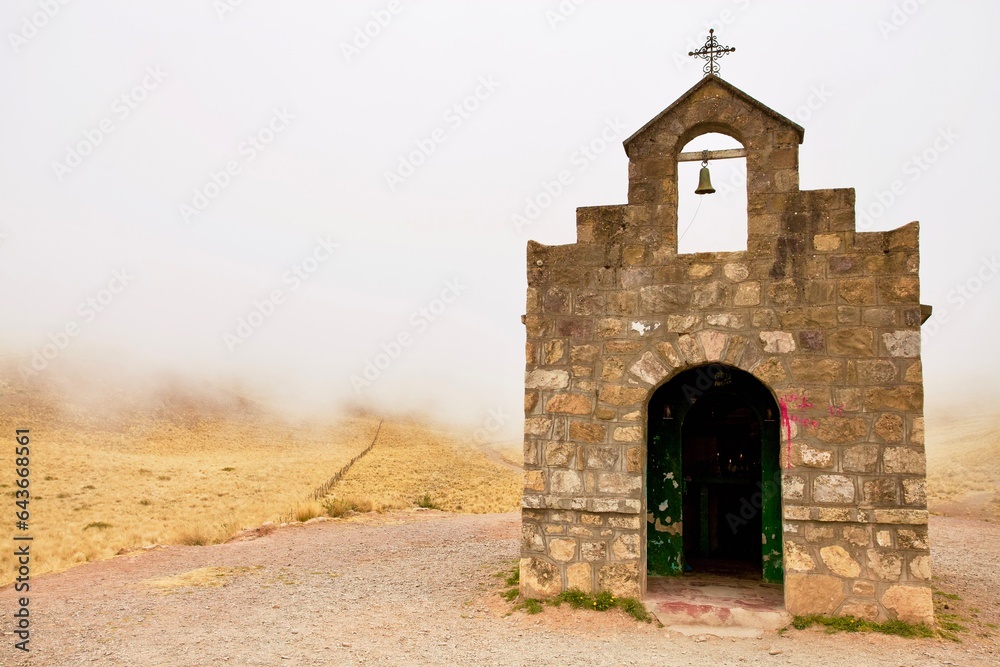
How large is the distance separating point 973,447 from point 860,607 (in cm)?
2948

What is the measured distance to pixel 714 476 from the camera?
9.53 meters

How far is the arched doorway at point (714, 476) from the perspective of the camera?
314 inches

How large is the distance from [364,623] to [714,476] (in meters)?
5.26

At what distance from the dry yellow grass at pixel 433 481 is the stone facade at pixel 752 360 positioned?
37.3 feet

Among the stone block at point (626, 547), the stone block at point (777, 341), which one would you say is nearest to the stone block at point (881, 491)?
the stone block at point (777, 341)

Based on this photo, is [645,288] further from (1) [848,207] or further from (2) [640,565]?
(2) [640,565]

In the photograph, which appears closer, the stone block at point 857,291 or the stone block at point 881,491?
the stone block at point 881,491

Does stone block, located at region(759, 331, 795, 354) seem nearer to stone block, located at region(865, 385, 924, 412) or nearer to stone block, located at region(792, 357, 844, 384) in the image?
stone block, located at region(792, 357, 844, 384)

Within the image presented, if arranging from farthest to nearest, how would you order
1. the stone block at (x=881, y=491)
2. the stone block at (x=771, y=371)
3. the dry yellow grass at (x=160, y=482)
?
the dry yellow grass at (x=160, y=482)
the stone block at (x=771, y=371)
the stone block at (x=881, y=491)

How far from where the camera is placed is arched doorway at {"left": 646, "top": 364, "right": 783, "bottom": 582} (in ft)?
26.2

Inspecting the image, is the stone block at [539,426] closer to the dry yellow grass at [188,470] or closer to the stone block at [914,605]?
the stone block at [914,605]

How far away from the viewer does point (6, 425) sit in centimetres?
4022

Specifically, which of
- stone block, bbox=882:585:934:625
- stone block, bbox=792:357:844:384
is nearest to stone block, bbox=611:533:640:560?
stone block, bbox=792:357:844:384

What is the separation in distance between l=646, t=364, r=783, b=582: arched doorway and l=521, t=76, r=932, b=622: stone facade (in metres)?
0.97
